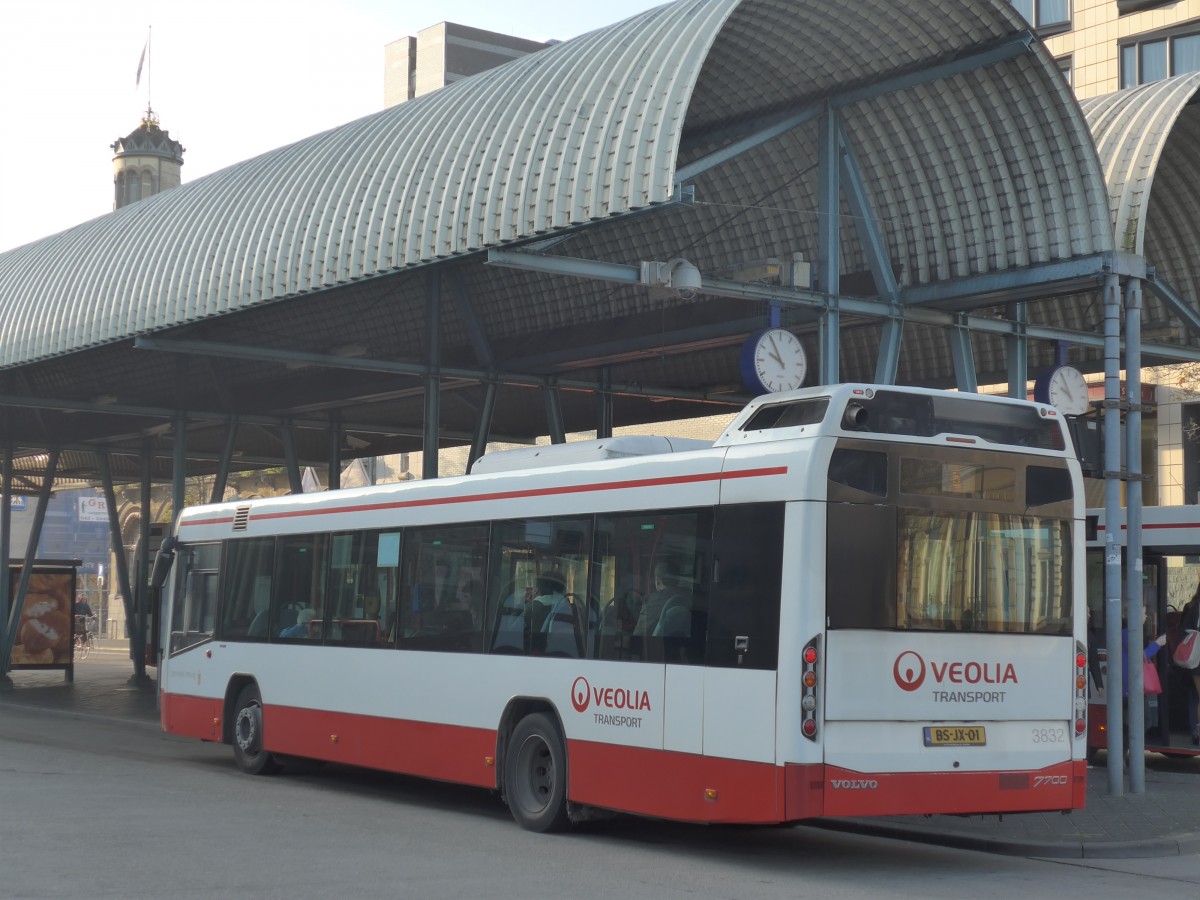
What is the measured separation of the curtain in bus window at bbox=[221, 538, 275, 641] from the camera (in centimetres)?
1670

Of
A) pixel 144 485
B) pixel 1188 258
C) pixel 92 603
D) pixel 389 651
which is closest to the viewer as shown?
pixel 389 651

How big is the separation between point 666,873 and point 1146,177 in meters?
11.1

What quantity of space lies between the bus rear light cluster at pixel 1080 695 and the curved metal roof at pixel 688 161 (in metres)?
5.54

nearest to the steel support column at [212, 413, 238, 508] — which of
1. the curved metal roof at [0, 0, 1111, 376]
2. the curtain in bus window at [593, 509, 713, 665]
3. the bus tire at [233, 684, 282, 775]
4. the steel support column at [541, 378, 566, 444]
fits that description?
the steel support column at [541, 378, 566, 444]

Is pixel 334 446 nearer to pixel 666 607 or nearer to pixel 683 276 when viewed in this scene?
pixel 683 276

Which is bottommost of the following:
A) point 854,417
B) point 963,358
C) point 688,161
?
point 854,417

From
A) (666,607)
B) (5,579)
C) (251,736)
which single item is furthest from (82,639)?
(666,607)

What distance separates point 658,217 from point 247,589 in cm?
737

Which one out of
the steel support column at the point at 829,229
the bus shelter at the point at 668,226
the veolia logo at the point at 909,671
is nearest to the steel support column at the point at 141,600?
the bus shelter at the point at 668,226

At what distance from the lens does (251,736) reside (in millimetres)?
16734

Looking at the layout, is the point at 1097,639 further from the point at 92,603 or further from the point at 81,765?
the point at 92,603

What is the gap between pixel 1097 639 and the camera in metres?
18.6

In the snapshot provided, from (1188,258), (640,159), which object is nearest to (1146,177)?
(1188,258)

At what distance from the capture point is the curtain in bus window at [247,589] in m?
16.7
